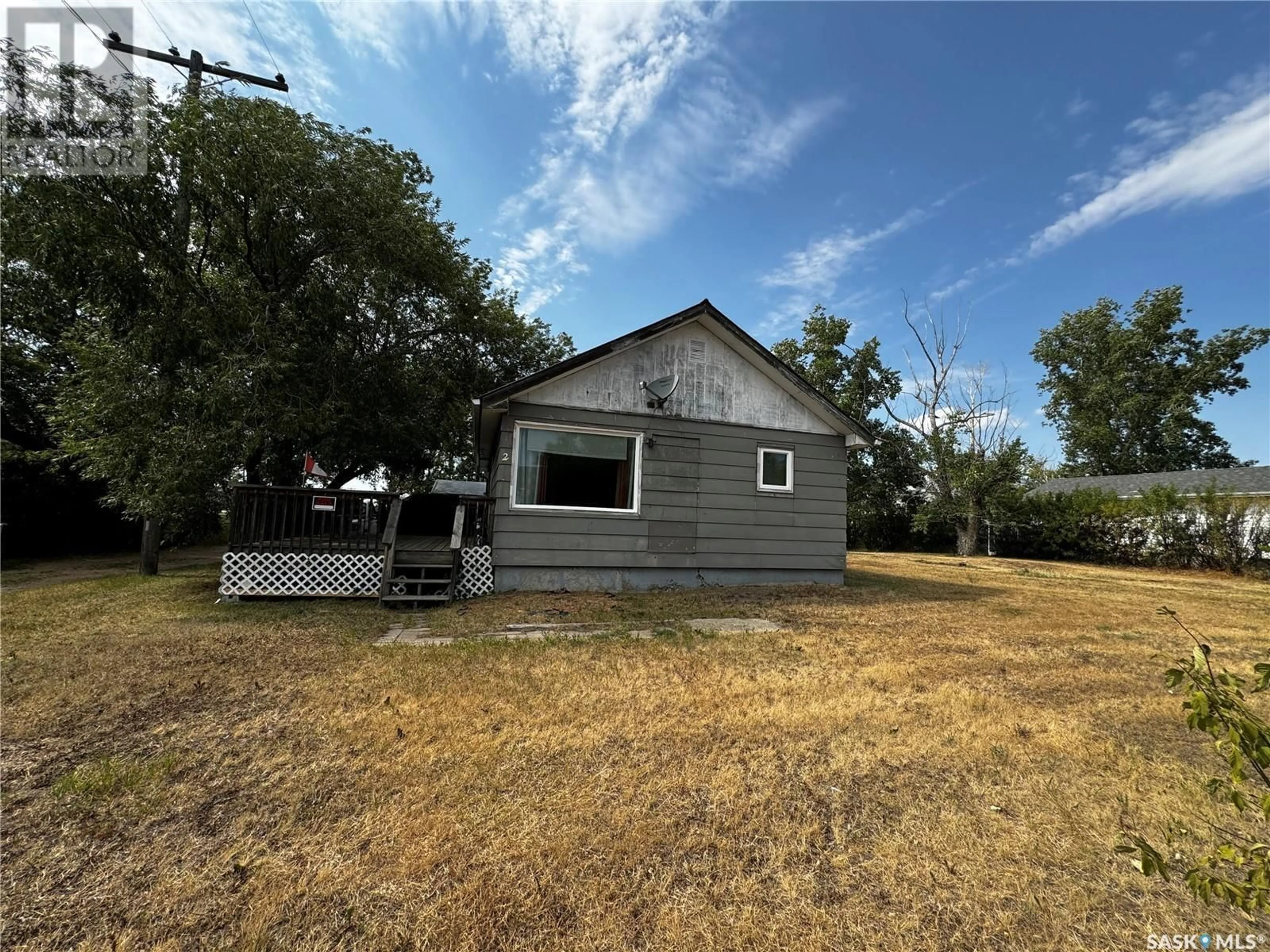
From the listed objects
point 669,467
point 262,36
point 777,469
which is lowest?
point 669,467

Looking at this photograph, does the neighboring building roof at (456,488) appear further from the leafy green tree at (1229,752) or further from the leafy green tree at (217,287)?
the leafy green tree at (1229,752)

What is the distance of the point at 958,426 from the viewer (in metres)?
22.2

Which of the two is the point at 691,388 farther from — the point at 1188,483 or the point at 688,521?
the point at 1188,483

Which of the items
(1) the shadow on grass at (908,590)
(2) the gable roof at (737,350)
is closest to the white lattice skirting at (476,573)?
(2) the gable roof at (737,350)

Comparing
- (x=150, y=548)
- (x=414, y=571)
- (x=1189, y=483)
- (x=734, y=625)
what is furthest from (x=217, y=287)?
(x=1189, y=483)

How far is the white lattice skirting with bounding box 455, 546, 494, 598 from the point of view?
25.7 feet

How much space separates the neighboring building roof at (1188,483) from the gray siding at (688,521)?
49.3 feet

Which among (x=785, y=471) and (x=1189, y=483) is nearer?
(x=785, y=471)

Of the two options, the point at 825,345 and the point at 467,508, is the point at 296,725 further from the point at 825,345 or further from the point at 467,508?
the point at 825,345

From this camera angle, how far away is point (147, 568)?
11.0 metres

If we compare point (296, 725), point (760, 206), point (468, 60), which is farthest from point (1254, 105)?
point (296, 725)

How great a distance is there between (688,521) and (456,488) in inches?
301

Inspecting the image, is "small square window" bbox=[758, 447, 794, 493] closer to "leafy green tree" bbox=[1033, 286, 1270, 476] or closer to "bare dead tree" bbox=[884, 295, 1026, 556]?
"bare dead tree" bbox=[884, 295, 1026, 556]

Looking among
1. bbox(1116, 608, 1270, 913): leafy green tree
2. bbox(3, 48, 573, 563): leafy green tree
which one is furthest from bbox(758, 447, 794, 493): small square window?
bbox(1116, 608, 1270, 913): leafy green tree
